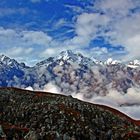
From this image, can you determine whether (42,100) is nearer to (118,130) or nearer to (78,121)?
(78,121)

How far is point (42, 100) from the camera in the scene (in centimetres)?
12850

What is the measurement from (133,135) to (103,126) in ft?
42.5

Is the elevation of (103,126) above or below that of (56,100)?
below

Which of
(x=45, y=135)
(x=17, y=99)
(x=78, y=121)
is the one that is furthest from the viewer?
(x=17, y=99)

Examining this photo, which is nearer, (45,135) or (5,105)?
(45,135)

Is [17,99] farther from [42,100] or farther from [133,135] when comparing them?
[133,135]

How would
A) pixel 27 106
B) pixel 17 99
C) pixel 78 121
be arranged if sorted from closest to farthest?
pixel 78 121
pixel 27 106
pixel 17 99

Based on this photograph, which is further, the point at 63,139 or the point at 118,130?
the point at 118,130

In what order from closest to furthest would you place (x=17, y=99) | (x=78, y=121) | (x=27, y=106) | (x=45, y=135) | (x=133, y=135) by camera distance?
(x=45, y=135), (x=133, y=135), (x=78, y=121), (x=27, y=106), (x=17, y=99)

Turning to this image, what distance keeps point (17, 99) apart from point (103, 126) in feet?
104

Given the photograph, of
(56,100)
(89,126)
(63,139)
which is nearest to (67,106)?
(56,100)

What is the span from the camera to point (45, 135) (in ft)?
286

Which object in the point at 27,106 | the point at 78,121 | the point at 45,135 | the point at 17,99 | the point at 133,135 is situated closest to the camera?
the point at 45,135

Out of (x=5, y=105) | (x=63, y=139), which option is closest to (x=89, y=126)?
(x=63, y=139)
